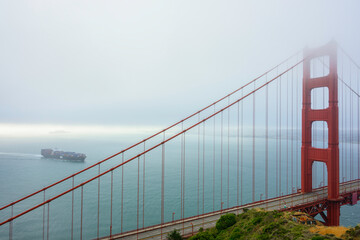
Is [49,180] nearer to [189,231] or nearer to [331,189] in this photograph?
[189,231]

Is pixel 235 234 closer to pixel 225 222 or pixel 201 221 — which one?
pixel 225 222

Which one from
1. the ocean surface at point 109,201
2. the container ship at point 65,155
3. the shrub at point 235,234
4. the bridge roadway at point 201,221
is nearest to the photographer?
the shrub at point 235,234

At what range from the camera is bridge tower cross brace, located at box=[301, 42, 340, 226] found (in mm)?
21172

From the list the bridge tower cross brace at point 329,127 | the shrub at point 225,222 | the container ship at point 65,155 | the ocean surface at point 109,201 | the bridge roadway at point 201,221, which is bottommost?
the ocean surface at point 109,201

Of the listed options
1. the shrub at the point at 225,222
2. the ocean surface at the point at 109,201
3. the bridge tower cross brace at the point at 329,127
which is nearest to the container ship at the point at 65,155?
the ocean surface at the point at 109,201

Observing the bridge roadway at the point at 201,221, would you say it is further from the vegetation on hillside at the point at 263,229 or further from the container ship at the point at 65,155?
the container ship at the point at 65,155

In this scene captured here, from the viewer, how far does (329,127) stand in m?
21.4

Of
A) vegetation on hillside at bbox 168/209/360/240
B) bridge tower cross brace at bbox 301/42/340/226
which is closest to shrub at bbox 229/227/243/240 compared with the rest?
vegetation on hillside at bbox 168/209/360/240

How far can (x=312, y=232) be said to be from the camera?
387 inches

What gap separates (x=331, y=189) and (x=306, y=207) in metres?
4.19

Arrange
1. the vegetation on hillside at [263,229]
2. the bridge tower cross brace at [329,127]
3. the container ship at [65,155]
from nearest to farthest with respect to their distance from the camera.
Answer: the vegetation on hillside at [263,229]
the bridge tower cross brace at [329,127]
the container ship at [65,155]

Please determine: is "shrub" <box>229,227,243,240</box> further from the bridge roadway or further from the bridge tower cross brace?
the bridge tower cross brace

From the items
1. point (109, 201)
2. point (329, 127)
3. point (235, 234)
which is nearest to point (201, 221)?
point (235, 234)

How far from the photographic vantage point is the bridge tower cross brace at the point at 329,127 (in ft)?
69.5
